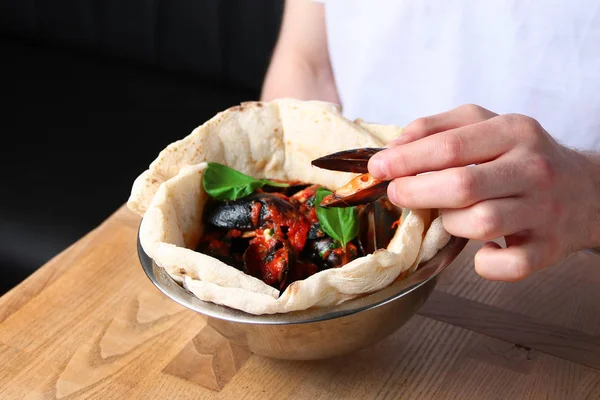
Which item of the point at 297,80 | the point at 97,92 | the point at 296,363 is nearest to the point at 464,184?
the point at 296,363

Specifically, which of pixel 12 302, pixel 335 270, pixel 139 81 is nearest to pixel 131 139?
pixel 139 81

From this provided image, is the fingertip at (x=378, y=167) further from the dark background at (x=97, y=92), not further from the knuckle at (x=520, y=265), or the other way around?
the dark background at (x=97, y=92)

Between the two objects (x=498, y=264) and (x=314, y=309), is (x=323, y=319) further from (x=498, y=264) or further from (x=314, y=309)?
(x=498, y=264)

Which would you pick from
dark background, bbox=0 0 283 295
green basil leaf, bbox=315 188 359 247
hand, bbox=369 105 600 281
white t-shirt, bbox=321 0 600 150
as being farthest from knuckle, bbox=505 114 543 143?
dark background, bbox=0 0 283 295

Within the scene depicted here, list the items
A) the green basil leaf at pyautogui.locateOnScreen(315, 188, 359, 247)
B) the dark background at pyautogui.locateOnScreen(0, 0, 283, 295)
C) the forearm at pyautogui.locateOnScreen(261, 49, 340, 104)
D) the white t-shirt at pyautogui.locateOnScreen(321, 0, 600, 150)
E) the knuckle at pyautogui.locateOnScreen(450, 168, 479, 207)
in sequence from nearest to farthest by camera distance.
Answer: the knuckle at pyautogui.locateOnScreen(450, 168, 479, 207) → the green basil leaf at pyautogui.locateOnScreen(315, 188, 359, 247) → the white t-shirt at pyautogui.locateOnScreen(321, 0, 600, 150) → the forearm at pyautogui.locateOnScreen(261, 49, 340, 104) → the dark background at pyautogui.locateOnScreen(0, 0, 283, 295)

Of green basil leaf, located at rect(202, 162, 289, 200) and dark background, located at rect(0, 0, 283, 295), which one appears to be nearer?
green basil leaf, located at rect(202, 162, 289, 200)

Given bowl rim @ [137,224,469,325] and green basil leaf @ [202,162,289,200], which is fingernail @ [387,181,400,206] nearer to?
bowl rim @ [137,224,469,325]

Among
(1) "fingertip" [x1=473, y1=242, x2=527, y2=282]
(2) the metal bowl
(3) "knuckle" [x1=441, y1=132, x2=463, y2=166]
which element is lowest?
(2) the metal bowl
